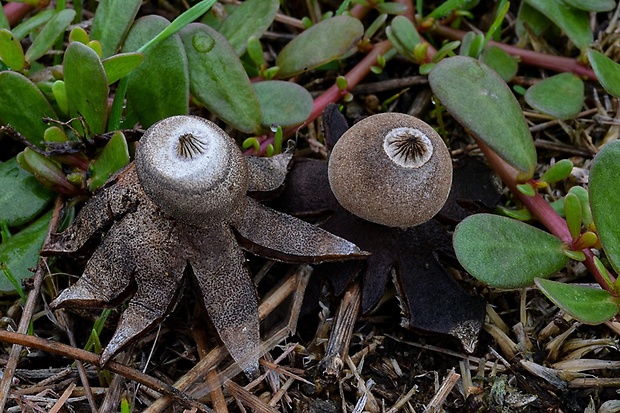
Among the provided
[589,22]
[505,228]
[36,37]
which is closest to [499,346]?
[505,228]

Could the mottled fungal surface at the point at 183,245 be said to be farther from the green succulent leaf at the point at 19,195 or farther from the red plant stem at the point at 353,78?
the red plant stem at the point at 353,78

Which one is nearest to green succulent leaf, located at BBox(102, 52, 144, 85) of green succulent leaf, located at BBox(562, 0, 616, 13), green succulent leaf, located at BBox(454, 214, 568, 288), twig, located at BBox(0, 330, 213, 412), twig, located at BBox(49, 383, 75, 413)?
twig, located at BBox(0, 330, 213, 412)

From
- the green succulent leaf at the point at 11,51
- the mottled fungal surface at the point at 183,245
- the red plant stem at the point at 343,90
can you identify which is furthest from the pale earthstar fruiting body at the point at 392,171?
the green succulent leaf at the point at 11,51

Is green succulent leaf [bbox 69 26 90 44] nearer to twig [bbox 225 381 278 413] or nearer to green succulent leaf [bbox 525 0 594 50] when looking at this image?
twig [bbox 225 381 278 413]

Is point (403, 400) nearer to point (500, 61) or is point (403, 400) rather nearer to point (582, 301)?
point (582, 301)

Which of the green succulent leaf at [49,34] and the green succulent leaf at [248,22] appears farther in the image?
the green succulent leaf at [248,22]

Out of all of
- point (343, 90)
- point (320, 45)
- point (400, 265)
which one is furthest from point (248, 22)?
point (400, 265)
